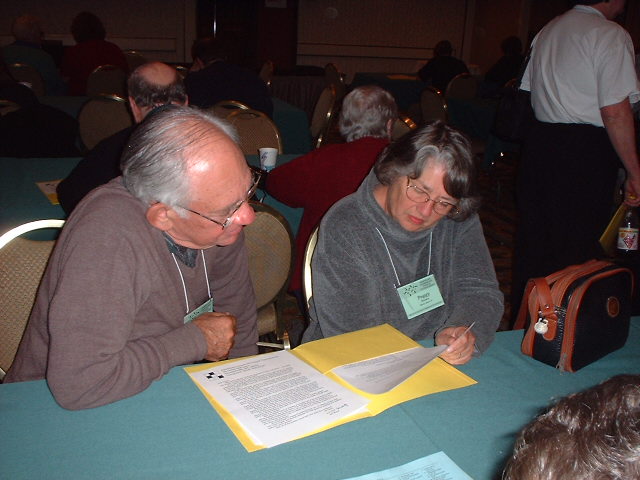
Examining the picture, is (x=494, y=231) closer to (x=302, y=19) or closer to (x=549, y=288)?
(x=549, y=288)

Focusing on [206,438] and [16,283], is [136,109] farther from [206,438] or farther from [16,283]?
[206,438]

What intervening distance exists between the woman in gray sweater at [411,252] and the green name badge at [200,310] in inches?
11.6

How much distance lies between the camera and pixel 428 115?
18.2 feet

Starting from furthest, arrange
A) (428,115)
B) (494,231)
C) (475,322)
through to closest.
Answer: (428,115)
(494,231)
(475,322)

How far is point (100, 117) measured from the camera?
4051 millimetres

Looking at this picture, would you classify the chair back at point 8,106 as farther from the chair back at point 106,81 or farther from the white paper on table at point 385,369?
the white paper on table at point 385,369

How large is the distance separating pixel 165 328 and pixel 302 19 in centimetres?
1101

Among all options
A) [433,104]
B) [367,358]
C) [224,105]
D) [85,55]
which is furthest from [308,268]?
[85,55]

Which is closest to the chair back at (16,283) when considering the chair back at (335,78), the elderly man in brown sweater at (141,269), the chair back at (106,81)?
the elderly man in brown sweater at (141,269)

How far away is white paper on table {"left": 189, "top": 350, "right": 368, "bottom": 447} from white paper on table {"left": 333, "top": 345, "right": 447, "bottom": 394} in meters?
0.04

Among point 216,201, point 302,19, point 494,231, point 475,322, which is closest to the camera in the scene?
point 216,201

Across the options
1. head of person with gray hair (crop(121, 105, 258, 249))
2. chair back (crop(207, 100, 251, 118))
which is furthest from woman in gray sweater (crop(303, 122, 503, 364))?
chair back (crop(207, 100, 251, 118))

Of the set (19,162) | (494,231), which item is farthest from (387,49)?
(19,162)

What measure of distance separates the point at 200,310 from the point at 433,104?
4.36 metres
